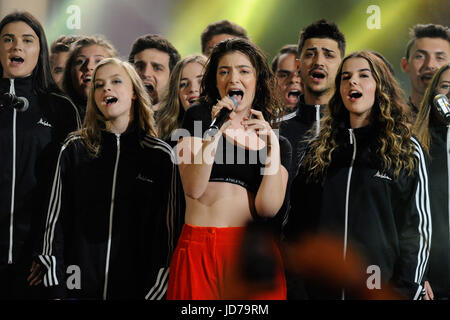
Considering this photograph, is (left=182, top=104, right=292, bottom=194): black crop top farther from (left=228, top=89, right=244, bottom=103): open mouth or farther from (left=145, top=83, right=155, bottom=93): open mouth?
(left=145, top=83, right=155, bottom=93): open mouth

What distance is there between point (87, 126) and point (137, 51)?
73cm

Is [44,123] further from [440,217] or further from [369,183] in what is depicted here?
[440,217]

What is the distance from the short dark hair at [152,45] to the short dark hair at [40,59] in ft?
1.57

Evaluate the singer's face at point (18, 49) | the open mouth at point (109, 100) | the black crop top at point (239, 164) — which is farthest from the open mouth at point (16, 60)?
the black crop top at point (239, 164)

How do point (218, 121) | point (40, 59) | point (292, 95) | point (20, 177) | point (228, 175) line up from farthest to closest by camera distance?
1. point (292, 95)
2. point (40, 59)
3. point (20, 177)
4. point (228, 175)
5. point (218, 121)

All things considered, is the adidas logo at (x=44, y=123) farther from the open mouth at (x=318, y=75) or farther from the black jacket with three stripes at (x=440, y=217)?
the black jacket with three stripes at (x=440, y=217)

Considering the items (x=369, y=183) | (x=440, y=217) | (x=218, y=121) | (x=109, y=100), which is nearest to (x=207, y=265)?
(x=218, y=121)

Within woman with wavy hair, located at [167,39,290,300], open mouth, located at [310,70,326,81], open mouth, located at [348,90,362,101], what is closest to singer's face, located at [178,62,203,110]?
woman with wavy hair, located at [167,39,290,300]

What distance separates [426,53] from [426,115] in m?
0.59

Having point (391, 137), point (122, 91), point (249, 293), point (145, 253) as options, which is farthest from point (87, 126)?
point (391, 137)

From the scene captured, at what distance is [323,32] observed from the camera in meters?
3.38

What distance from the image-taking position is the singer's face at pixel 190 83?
3205 millimetres

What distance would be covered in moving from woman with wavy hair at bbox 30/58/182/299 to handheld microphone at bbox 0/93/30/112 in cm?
32

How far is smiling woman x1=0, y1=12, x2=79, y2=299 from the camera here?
9.76 feet
